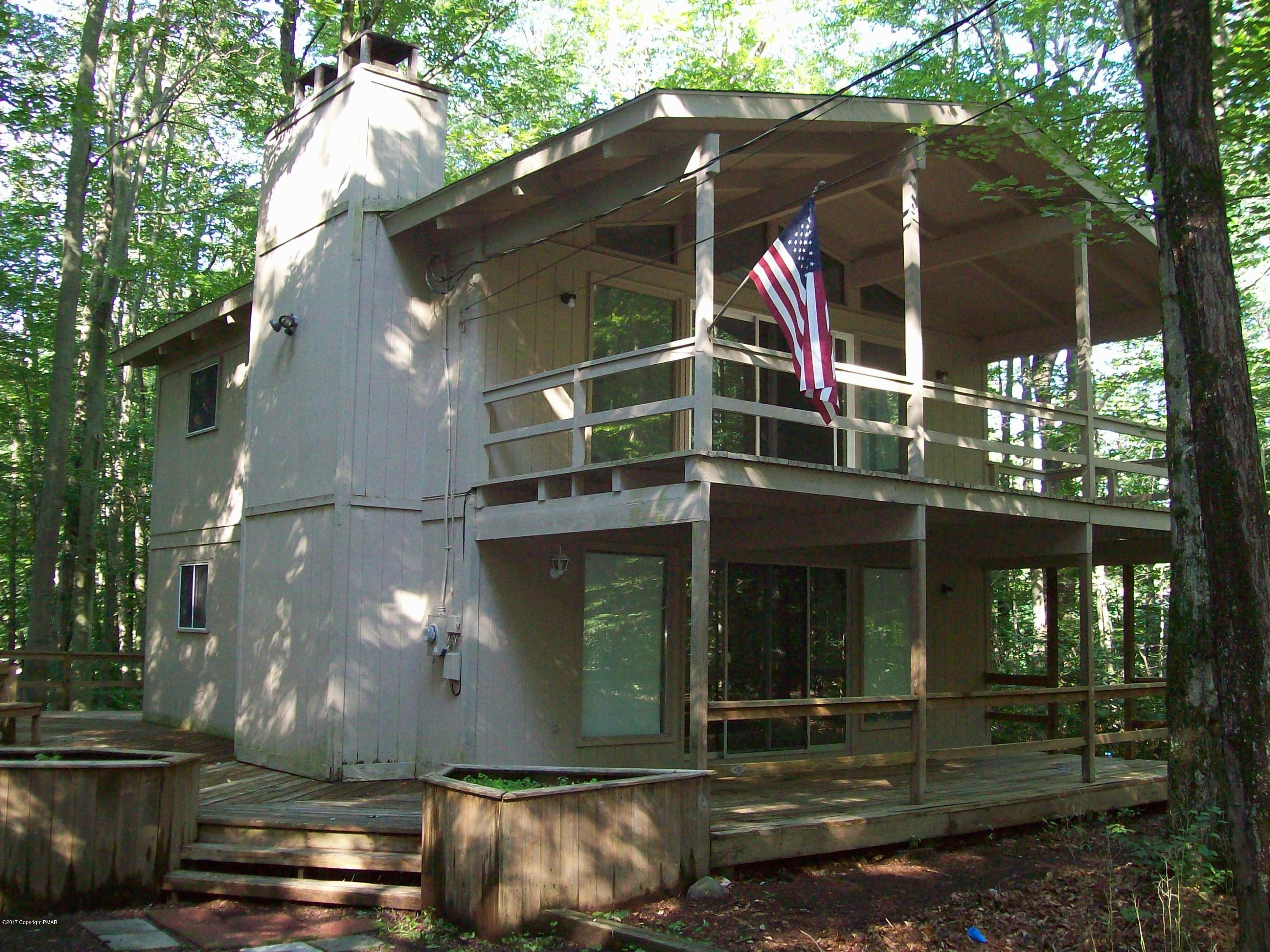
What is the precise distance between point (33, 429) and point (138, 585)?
20.2ft

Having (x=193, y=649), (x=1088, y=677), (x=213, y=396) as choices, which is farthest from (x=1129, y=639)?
(x=213, y=396)

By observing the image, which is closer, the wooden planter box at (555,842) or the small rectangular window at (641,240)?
the wooden planter box at (555,842)

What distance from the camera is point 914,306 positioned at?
901 centimetres

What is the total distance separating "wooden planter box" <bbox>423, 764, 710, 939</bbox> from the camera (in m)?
6.06

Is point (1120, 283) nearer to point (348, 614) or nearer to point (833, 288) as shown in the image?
point (833, 288)

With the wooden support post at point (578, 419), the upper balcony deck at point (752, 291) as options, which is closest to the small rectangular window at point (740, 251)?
the upper balcony deck at point (752, 291)

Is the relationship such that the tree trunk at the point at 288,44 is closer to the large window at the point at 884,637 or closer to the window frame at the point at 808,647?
the window frame at the point at 808,647

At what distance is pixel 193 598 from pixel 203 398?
8.34 ft

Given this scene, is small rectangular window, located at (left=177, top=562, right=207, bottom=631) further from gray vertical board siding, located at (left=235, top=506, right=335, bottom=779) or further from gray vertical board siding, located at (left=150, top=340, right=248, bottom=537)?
gray vertical board siding, located at (left=235, top=506, right=335, bottom=779)

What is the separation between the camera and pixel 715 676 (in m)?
11.1

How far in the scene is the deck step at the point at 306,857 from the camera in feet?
23.3

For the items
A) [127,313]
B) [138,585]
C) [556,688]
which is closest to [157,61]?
[127,313]

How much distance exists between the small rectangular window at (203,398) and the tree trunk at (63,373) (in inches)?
142

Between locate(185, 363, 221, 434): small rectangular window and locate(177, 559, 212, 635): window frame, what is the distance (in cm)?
169
